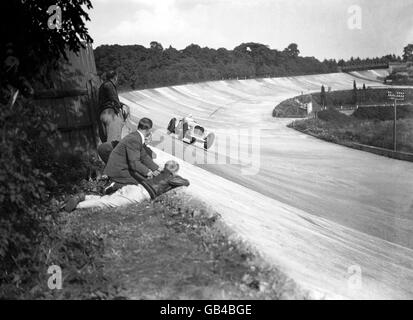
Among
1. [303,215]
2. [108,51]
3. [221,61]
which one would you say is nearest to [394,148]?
[303,215]

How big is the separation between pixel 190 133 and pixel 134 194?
973cm

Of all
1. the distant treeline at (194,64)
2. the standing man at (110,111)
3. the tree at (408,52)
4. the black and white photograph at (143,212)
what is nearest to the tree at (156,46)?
the distant treeline at (194,64)

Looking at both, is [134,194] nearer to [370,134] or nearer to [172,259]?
[172,259]

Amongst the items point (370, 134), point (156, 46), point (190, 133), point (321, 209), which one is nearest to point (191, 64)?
point (156, 46)

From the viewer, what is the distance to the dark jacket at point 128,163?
270 inches

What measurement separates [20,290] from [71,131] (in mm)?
4198

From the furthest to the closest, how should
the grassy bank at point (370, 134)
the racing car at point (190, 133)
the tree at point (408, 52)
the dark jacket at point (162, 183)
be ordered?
the tree at point (408, 52) < the grassy bank at point (370, 134) < the racing car at point (190, 133) < the dark jacket at point (162, 183)

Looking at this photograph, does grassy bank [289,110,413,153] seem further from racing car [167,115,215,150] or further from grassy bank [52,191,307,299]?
grassy bank [52,191,307,299]

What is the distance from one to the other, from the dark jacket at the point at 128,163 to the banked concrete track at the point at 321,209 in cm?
105

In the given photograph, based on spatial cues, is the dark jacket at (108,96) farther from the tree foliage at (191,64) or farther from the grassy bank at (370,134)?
the tree foliage at (191,64)

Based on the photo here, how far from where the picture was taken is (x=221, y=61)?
5738 centimetres

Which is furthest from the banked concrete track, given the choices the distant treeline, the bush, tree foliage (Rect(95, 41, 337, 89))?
tree foliage (Rect(95, 41, 337, 89))

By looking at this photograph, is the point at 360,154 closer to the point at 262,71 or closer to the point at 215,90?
the point at 215,90

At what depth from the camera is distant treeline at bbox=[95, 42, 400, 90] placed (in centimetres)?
4241
